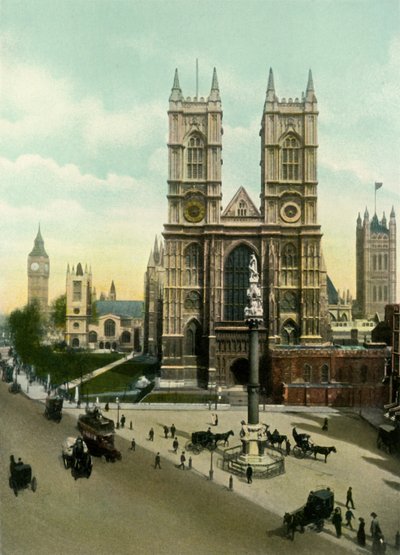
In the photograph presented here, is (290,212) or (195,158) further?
(195,158)

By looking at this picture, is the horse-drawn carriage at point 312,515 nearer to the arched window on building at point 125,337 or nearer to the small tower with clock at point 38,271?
the small tower with clock at point 38,271

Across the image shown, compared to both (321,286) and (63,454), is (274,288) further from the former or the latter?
(63,454)

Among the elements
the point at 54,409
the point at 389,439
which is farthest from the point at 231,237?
the point at 389,439

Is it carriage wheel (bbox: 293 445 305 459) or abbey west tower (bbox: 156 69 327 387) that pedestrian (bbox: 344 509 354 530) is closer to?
carriage wheel (bbox: 293 445 305 459)

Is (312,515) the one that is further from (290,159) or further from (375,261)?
(290,159)

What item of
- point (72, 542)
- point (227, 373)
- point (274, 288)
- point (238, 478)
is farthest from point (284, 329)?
point (72, 542)

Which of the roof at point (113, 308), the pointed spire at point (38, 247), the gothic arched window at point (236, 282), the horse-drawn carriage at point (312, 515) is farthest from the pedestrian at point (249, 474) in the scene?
the gothic arched window at point (236, 282)
